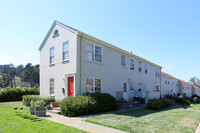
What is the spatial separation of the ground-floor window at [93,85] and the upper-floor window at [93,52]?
185 cm

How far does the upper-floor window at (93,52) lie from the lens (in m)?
12.6

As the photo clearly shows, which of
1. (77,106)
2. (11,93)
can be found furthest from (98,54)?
(11,93)

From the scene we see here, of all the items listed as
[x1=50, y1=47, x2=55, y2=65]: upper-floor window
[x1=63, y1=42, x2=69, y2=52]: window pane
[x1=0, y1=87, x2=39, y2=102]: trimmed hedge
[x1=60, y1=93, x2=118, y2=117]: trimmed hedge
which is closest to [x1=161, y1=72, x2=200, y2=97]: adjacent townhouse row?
[x1=60, y1=93, x2=118, y2=117]: trimmed hedge

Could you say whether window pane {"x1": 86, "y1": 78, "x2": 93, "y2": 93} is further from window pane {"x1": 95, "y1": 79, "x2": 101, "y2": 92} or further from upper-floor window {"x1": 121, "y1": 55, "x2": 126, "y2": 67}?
upper-floor window {"x1": 121, "y1": 55, "x2": 126, "y2": 67}

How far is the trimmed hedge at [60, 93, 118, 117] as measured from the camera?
9.16 m

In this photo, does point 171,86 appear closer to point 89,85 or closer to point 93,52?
point 93,52

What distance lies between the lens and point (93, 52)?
42.9ft

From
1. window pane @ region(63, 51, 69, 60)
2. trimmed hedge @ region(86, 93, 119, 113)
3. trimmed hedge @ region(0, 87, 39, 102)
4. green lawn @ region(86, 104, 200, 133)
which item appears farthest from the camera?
trimmed hedge @ region(0, 87, 39, 102)

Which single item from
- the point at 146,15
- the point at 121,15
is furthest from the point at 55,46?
the point at 146,15

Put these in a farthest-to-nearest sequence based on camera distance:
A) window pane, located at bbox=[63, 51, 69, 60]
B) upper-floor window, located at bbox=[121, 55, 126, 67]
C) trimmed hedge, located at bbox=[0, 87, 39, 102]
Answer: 1. trimmed hedge, located at bbox=[0, 87, 39, 102]
2. upper-floor window, located at bbox=[121, 55, 126, 67]
3. window pane, located at bbox=[63, 51, 69, 60]

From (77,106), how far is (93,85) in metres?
3.73

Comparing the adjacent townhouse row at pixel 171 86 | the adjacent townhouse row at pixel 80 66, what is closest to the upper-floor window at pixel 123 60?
the adjacent townhouse row at pixel 80 66

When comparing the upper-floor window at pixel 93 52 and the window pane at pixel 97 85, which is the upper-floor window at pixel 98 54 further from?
the window pane at pixel 97 85

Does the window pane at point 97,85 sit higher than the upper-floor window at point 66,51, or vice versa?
the upper-floor window at point 66,51
